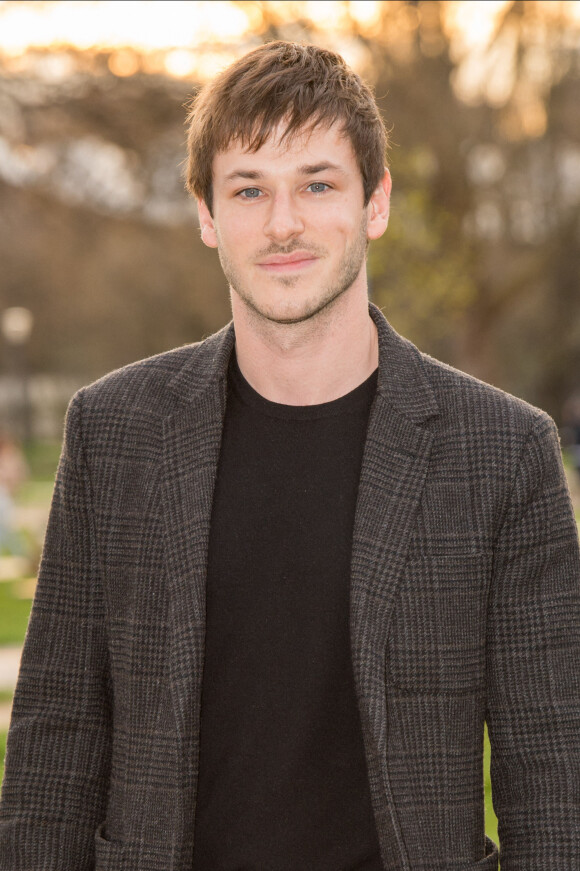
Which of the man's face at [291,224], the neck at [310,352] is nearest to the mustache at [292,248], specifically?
the man's face at [291,224]

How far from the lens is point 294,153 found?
7.96ft

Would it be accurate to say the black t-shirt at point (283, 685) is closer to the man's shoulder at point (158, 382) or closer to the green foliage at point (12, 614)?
the man's shoulder at point (158, 382)

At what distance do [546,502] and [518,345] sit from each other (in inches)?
1508

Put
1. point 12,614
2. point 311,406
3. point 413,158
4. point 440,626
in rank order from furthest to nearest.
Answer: point 413,158, point 12,614, point 311,406, point 440,626

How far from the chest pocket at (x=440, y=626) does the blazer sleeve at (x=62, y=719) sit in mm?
610

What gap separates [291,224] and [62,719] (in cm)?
109

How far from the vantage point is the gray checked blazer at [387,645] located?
228 cm

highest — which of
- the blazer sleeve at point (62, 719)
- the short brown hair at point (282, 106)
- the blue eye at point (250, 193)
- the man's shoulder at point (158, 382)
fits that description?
the short brown hair at point (282, 106)

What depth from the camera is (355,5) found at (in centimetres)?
2031

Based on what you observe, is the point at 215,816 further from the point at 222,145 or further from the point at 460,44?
the point at 460,44

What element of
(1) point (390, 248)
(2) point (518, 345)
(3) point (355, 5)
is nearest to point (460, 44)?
(3) point (355, 5)

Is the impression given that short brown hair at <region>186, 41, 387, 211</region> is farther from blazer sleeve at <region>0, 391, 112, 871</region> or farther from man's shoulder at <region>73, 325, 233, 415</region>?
blazer sleeve at <region>0, 391, 112, 871</region>

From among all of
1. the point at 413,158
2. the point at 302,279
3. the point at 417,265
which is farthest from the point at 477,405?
the point at 417,265

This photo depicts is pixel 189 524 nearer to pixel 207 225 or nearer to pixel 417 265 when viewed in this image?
pixel 207 225
